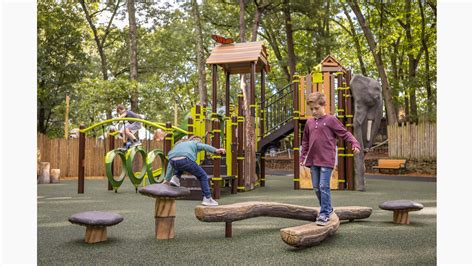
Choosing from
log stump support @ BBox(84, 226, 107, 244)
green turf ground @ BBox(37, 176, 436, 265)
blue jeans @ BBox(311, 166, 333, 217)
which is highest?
blue jeans @ BBox(311, 166, 333, 217)

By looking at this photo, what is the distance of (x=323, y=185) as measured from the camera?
389 cm

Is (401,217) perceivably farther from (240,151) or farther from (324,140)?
(240,151)

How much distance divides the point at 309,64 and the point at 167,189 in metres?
17.7

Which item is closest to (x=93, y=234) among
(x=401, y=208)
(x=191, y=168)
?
(x=191, y=168)

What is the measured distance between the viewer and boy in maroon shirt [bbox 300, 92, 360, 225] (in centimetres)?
389

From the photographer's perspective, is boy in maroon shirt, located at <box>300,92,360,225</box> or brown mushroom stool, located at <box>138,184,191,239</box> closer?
boy in maroon shirt, located at <box>300,92,360,225</box>

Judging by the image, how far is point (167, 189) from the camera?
393 centimetres

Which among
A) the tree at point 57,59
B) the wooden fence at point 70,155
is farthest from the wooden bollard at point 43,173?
the tree at point 57,59

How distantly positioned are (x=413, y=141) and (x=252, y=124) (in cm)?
876

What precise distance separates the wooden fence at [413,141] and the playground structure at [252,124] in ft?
19.5

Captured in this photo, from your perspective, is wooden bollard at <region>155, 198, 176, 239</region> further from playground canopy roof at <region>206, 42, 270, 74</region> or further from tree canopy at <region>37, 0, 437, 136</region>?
tree canopy at <region>37, 0, 437, 136</region>

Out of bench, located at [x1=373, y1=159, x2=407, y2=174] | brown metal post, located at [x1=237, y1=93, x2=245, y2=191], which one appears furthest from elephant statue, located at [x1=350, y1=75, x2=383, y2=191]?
bench, located at [x1=373, y1=159, x2=407, y2=174]

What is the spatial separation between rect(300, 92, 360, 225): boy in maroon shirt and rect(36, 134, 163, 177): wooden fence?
9.69 meters
